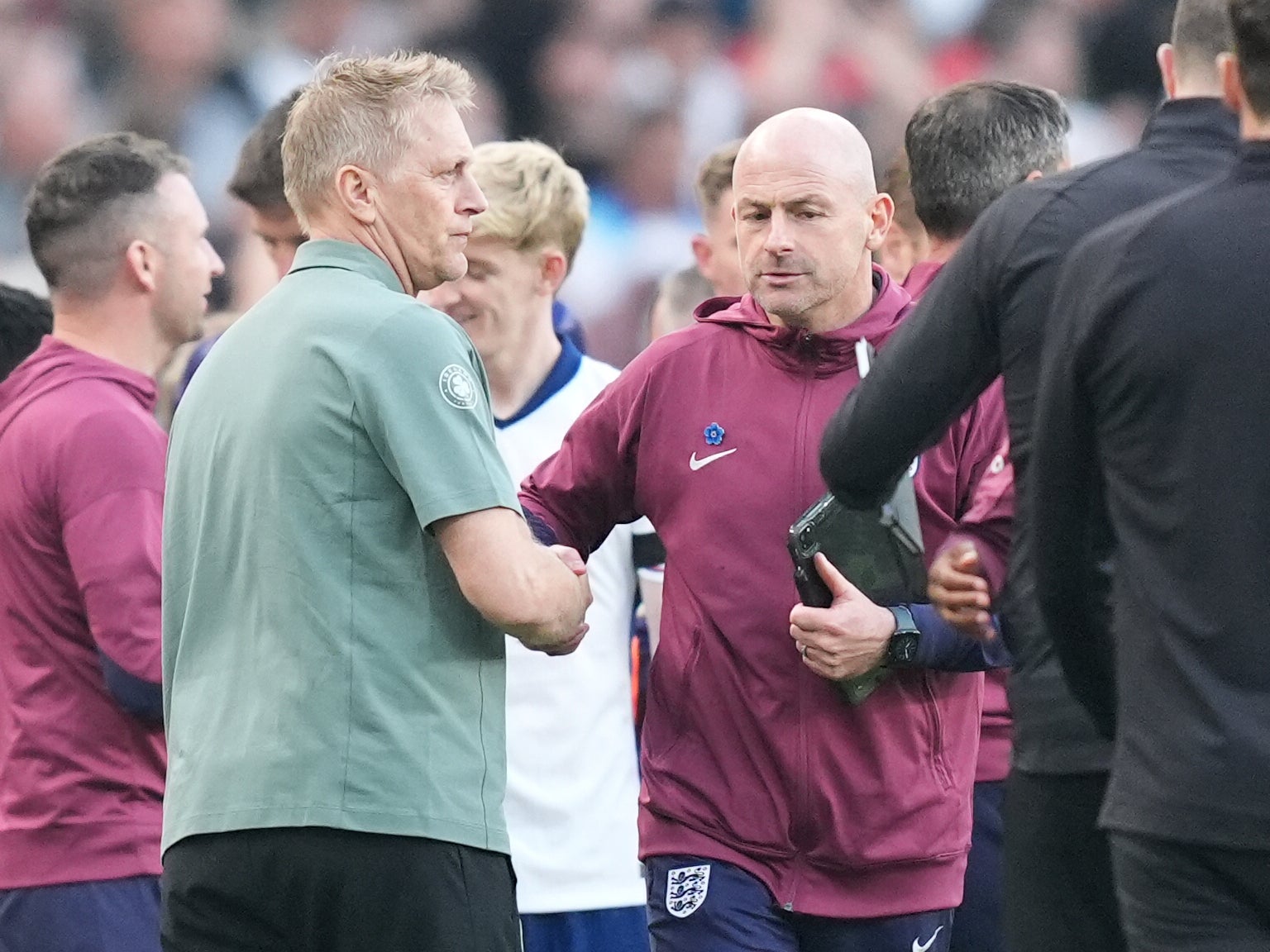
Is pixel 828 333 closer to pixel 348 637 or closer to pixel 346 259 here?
pixel 346 259

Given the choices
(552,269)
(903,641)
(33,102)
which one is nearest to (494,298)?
(552,269)

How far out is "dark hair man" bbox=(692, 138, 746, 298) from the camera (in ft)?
20.9

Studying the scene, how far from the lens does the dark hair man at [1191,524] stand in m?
2.51

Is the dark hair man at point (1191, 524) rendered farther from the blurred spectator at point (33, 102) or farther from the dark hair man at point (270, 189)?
the blurred spectator at point (33, 102)

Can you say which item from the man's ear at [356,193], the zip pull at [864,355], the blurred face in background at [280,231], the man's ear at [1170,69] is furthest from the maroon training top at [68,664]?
the man's ear at [1170,69]

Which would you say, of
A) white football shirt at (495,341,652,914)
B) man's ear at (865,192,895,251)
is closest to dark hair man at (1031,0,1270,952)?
man's ear at (865,192,895,251)

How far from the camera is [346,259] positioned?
3.55 metres

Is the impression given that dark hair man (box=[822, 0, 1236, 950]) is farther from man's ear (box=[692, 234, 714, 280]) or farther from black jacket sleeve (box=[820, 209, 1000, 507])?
man's ear (box=[692, 234, 714, 280])

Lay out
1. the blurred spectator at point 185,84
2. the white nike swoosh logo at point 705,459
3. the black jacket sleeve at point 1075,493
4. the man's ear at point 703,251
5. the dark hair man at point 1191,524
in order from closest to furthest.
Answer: the dark hair man at point 1191,524 < the black jacket sleeve at point 1075,493 < the white nike swoosh logo at point 705,459 < the man's ear at point 703,251 < the blurred spectator at point 185,84

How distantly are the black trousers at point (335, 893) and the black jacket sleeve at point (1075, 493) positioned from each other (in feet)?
3.46

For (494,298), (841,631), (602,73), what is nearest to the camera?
(841,631)

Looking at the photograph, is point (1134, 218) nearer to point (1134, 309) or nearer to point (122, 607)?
point (1134, 309)

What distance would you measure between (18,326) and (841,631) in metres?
2.71

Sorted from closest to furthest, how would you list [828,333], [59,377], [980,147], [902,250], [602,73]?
[828,333]
[980,147]
[59,377]
[902,250]
[602,73]
